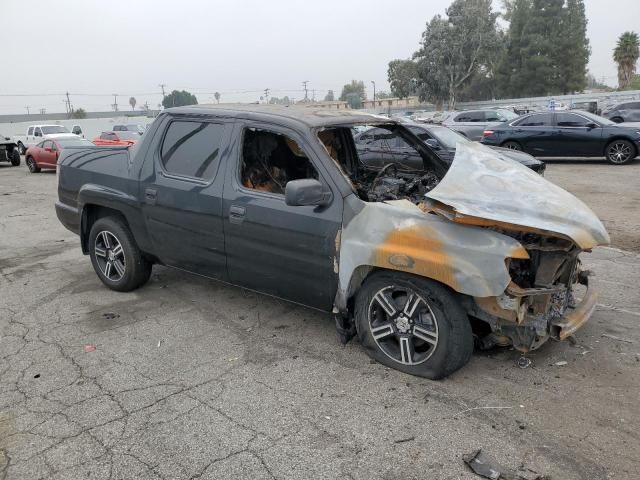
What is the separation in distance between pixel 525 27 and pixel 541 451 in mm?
67967

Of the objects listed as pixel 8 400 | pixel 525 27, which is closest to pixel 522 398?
pixel 8 400

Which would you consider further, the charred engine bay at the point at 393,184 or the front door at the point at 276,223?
the charred engine bay at the point at 393,184

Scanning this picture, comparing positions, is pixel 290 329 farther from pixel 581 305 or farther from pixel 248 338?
pixel 581 305

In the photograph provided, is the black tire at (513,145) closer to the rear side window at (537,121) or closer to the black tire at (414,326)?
the rear side window at (537,121)

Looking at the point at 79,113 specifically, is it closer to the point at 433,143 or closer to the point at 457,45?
the point at 457,45

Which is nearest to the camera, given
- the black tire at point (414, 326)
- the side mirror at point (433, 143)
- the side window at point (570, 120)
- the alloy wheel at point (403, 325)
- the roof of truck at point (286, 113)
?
the black tire at point (414, 326)

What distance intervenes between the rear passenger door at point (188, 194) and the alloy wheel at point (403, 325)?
1.45 meters

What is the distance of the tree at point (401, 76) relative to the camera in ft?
217

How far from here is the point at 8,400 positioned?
3.38 metres

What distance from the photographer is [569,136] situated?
49.6 ft

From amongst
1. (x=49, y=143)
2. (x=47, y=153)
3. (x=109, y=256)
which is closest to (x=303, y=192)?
(x=109, y=256)

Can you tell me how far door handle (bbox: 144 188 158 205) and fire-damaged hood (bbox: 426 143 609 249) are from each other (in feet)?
8.34

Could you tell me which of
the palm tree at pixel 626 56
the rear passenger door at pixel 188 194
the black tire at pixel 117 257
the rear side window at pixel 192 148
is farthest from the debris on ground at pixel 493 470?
the palm tree at pixel 626 56

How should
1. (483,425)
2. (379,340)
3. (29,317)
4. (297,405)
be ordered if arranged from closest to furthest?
(483,425), (297,405), (379,340), (29,317)
